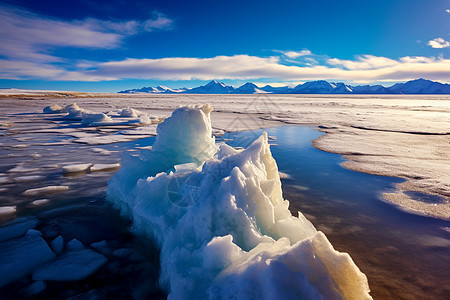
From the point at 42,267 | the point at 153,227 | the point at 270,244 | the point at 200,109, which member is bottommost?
the point at 42,267

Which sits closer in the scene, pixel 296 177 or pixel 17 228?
pixel 17 228

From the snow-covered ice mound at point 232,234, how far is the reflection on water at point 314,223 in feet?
1.01

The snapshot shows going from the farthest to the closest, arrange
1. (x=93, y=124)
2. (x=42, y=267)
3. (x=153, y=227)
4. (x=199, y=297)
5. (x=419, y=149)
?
(x=93, y=124) < (x=419, y=149) < (x=153, y=227) < (x=42, y=267) < (x=199, y=297)

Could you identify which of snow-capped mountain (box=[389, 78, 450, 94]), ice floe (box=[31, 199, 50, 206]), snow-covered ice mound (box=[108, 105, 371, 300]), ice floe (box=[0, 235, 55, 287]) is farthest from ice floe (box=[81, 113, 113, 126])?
snow-capped mountain (box=[389, 78, 450, 94])

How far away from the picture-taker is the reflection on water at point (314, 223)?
2266 mm

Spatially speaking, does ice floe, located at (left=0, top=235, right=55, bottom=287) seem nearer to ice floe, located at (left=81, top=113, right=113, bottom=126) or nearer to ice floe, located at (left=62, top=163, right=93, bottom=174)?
ice floe, located at (left=62, top=163, right=93, bottom=174)

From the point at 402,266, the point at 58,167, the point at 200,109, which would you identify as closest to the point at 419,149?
the point at 402,266

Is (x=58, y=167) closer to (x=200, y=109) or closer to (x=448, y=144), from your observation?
(x=200, y=109)

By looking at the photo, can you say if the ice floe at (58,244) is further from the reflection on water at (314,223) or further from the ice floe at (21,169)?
the ice floe at (21,169)

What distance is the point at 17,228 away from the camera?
10.1 feet

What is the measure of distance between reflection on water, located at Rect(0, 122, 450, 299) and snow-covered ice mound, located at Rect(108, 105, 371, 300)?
1.01ft

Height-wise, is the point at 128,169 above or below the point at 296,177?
above

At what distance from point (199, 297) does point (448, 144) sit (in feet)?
31.9

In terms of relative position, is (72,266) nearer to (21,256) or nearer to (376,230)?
(21,256)
